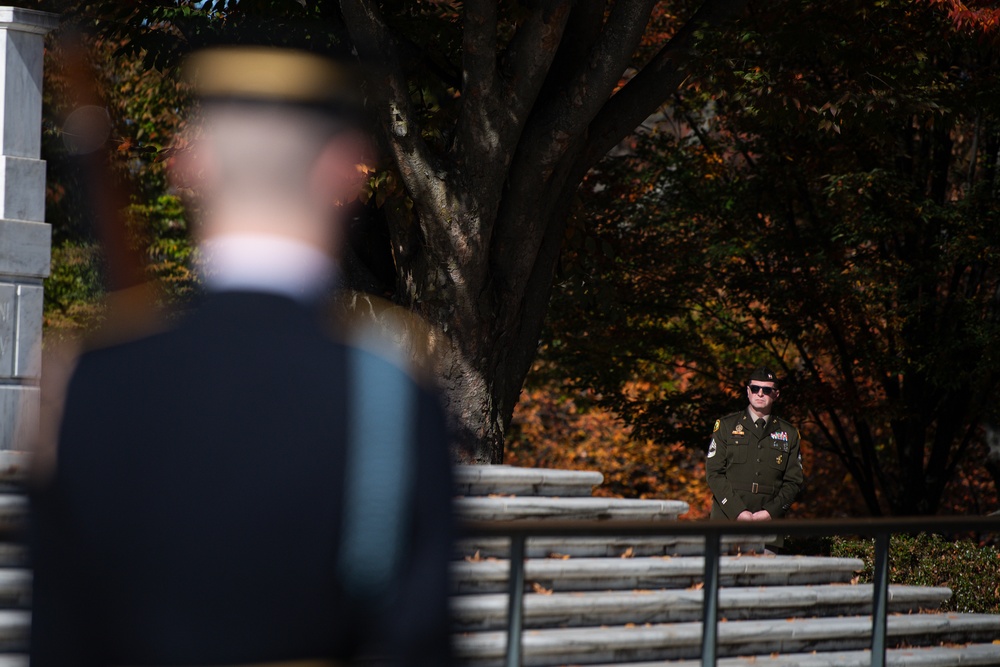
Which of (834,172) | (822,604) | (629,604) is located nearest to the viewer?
(629,604)

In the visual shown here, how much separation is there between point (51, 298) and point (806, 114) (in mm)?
19033

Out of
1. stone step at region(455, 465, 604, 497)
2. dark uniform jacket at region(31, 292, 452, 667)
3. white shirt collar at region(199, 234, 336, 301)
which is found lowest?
stone step at region(455, 465, 604, 497)

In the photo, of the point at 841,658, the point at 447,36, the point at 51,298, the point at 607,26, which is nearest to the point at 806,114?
the point at 607,26

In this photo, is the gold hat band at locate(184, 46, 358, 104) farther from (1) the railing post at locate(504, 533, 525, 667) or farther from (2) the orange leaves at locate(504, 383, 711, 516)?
(2) the orange leaves at locate(504, 383, 711, 516)

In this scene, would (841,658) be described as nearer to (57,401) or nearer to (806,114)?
(57,401)

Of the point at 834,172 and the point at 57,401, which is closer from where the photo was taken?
the point at 57,401

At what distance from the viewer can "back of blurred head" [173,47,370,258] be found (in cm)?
143

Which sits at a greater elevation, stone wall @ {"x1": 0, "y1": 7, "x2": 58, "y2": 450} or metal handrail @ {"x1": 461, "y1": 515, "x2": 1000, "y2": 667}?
stone wall @ {"x1": 0, "y1": 7, "x2": 58, "y2": 450}

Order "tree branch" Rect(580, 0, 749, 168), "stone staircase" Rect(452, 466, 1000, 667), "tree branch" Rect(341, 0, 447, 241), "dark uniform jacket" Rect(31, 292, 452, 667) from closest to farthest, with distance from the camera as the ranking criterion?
"dark uniform jacket" Rect(31, 292, 452, 667), "stone staircase" Rect(452, 466, 1000, 667), "tree branch" Rect(341, 0, 447, 241), "tree branch" Rect(580, 0, 749, 168)

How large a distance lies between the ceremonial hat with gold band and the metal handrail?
1873mm

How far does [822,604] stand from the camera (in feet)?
23.7

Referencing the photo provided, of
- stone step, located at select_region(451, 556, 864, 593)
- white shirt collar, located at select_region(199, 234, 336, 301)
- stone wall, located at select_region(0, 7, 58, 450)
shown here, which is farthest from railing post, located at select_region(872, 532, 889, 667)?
stone wall, located at select_region(0, 7, 58, 450)

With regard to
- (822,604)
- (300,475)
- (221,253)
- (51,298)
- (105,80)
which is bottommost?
(822,604)

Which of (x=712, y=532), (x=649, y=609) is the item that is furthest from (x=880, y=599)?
(x=649, y=609)
